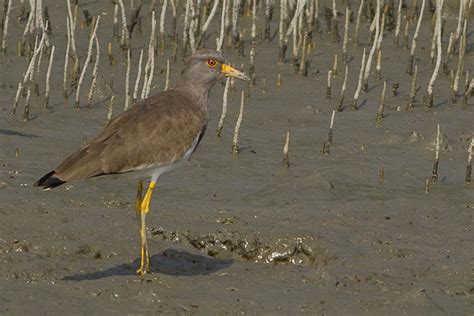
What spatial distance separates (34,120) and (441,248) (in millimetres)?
4171

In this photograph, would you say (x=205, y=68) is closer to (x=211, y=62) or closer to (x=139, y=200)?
(x=211, y=62)

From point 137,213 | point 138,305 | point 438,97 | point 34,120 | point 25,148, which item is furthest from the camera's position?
point 438,97

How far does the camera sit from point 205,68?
8258mm

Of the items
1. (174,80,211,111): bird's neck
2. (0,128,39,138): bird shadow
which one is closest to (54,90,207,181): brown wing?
(174,80,211,111): bird's neck

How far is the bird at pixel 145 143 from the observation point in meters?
7.20

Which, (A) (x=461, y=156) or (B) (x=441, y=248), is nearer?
(B) (x=441, y=248)

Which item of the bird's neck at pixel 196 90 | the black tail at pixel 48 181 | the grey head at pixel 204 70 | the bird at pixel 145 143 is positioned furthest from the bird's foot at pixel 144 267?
the grey head at pixel 204 70

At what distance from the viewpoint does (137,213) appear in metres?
7.82

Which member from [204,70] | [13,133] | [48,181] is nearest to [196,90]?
[204,70]

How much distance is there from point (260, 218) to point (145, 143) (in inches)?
53.6

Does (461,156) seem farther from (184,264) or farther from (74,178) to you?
(74,178)

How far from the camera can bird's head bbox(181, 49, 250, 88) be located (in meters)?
8.16

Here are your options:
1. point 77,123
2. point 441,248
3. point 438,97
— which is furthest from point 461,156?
point 77,123

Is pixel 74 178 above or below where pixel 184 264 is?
above
